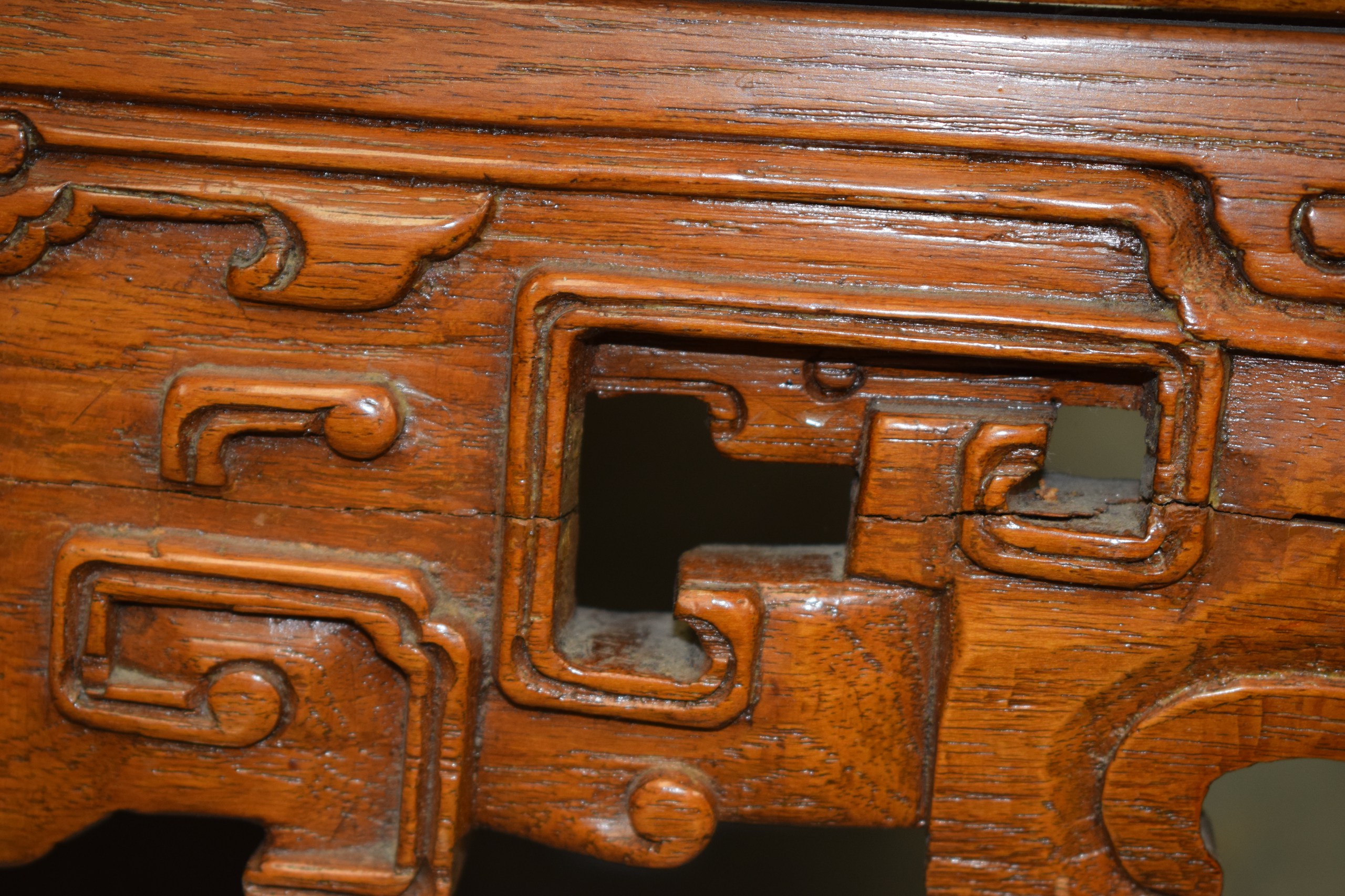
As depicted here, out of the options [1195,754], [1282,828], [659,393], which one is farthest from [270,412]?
[1282,828]

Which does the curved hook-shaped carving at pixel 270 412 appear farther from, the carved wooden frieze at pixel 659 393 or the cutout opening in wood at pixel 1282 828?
the cutout opening in wood at pixel 1282 828

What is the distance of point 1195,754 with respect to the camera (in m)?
0.77

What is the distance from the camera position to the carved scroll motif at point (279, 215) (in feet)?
2.50

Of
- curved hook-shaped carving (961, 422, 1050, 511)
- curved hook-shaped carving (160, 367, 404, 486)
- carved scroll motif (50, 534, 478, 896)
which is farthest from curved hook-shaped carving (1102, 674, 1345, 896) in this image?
curved hook-shaped carving (160, 367, 404, 486)

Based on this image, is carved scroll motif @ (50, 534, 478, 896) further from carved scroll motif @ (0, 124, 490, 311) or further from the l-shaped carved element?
carved scroll motif @ (0, 124, 490, 311)

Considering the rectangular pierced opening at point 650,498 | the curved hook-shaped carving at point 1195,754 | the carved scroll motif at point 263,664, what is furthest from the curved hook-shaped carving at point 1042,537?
the rectangular pierced opening at point 650,498

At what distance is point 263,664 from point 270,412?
0.66 ft

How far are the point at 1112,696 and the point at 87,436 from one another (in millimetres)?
817

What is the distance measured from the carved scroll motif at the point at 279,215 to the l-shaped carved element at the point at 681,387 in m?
0.09

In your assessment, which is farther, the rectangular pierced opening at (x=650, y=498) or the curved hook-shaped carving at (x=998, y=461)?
the rectangular pierced opening at (x=650, y=498)

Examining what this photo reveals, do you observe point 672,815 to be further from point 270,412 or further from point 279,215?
point 279,215

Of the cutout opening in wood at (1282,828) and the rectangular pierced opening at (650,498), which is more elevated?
the rectangular pierced opening at (650,498)

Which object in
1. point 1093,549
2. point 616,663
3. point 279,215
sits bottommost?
point 616,663

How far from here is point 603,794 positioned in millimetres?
831
